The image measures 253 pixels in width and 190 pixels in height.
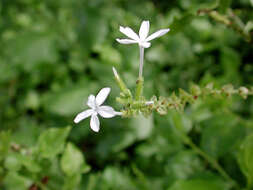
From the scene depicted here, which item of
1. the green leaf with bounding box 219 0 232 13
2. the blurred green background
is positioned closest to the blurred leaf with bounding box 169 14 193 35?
the blurred green background

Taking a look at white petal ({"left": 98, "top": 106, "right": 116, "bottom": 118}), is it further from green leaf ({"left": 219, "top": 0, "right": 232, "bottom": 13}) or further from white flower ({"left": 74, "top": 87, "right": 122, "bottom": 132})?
green leaf ({"left": 219, "top": 0, "right": 232, "bottom": 13})

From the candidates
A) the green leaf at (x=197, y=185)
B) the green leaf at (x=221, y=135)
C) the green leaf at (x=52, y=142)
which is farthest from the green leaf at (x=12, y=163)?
the green leaf at (x=221, y=135)

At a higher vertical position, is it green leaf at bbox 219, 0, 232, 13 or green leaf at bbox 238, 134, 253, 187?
green leaf at bbox 219, 0, 232, 13

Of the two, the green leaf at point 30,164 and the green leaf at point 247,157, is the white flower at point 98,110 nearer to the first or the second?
the green leaf at point 30,164

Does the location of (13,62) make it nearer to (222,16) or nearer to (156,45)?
(156,45)

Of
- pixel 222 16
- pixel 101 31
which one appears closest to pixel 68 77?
pixel 101 31

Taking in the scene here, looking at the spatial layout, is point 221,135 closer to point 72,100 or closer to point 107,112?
point 107,112

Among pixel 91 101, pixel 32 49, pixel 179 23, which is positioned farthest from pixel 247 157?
pixel 32 49
